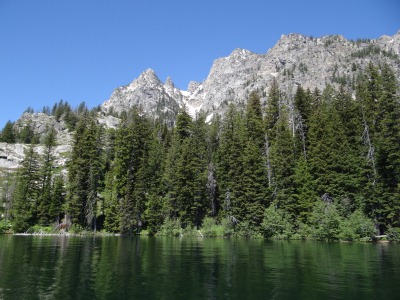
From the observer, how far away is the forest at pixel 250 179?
49531mm

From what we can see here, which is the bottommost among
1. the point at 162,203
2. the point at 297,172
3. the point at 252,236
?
the point at 252,236

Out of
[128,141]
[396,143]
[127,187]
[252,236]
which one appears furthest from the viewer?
[128,141]

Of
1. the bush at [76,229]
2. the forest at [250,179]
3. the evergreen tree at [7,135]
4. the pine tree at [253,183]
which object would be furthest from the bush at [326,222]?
the evergreen tree at [7,135]

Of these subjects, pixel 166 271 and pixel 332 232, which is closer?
pixel 166 271

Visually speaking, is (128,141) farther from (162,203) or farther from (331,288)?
(331,288)

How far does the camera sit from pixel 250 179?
58.9 m

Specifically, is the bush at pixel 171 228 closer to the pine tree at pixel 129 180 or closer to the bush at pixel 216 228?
the bush at pixel 216 228

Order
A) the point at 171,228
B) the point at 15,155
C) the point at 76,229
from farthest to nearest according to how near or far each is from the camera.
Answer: the point at 15,155
the point at 76,229
the point at 171,228

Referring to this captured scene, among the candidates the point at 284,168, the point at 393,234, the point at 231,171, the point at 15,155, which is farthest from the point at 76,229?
the point at 15,155

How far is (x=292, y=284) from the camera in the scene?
52.6 feet

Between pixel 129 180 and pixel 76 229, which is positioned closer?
pixel 76 229

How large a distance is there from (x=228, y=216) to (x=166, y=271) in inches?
1618

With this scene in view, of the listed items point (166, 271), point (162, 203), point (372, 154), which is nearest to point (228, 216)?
point (162, 203)

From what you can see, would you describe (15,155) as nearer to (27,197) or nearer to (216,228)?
(27,197)
